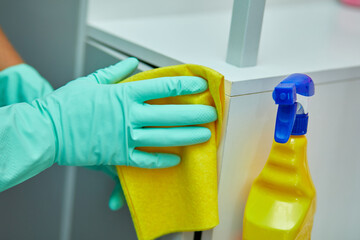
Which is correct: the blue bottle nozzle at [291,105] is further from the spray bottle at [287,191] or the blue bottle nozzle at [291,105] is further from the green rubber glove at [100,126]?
the green rubber glove at [100,126]

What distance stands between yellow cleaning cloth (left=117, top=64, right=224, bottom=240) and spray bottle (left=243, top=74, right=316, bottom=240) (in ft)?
0.26

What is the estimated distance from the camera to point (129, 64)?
940mm

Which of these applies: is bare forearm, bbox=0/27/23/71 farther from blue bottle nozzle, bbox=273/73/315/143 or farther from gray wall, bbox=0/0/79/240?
blue bottle nozzle, bbox=273/73/315/143

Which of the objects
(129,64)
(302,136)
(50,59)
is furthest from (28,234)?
(302,136)

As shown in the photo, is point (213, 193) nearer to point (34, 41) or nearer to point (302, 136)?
point (302, 136)

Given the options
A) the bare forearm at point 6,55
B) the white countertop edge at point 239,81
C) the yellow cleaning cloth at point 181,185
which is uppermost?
the white countertop edge at point 239,81

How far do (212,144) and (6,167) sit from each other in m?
0.37

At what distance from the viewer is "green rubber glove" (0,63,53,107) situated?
110cm

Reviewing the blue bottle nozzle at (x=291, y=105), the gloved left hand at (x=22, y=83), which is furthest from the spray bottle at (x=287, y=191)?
the gloved left hand at (x=22, y=83)

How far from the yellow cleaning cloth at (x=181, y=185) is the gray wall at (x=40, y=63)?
44cm

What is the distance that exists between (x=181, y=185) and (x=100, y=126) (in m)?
0.19

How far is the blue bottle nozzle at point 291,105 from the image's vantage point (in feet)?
2.44

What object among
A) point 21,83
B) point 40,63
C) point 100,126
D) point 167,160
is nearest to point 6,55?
point 21,83

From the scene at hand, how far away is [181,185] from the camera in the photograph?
0.90 m
